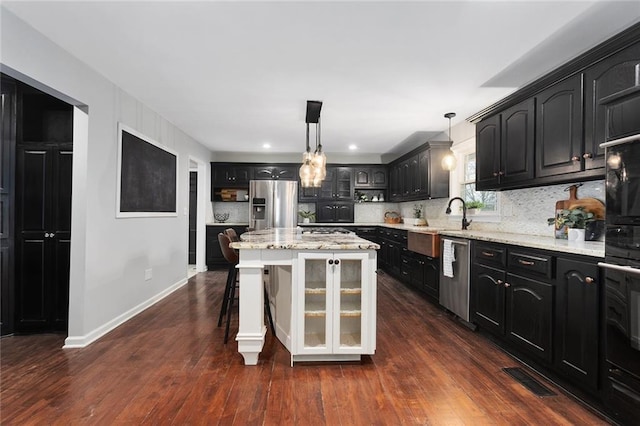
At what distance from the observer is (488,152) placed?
3.30m

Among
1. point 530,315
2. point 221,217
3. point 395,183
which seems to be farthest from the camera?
point 221,217

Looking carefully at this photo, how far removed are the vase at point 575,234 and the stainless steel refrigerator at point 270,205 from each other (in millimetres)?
4543

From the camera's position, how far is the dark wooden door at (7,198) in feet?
9.35

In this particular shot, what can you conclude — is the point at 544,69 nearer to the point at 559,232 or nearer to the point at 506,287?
the point at 559,232

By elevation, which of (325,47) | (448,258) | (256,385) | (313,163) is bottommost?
(256,385)

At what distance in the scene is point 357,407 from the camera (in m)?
1.87

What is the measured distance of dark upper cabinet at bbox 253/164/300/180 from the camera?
21.7 ft

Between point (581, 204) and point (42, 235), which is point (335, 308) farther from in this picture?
point (42, 235)

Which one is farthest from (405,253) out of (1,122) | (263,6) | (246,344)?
(1,122)

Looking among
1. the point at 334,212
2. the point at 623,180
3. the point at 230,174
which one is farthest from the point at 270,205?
the point at 623,180

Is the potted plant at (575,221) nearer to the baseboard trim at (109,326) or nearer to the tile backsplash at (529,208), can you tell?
the tile backsplash at (529,208)

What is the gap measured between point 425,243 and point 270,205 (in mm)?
3291

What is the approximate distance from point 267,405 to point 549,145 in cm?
283

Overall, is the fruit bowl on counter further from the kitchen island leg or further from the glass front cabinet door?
the kitchen island leg
